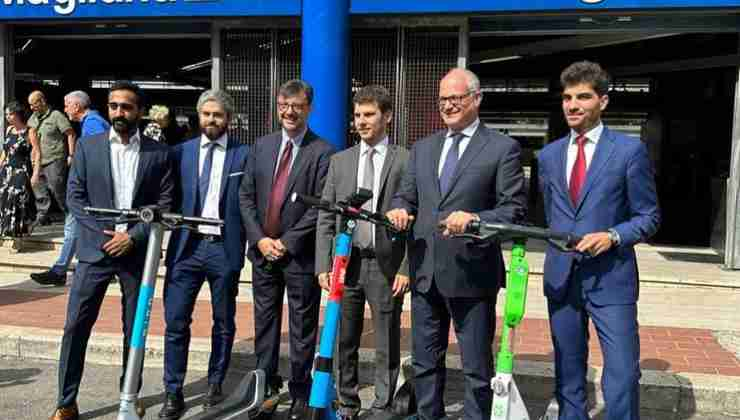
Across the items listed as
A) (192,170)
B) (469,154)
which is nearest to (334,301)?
(469,154)

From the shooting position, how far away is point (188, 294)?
4.39 m

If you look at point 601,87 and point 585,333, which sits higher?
point 601,87

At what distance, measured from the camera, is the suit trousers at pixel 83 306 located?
13.9 ft

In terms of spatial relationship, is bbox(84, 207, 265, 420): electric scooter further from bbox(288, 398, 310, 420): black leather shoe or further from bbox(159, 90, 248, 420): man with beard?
bbox(288, 398, 310, 420): black leather shoe

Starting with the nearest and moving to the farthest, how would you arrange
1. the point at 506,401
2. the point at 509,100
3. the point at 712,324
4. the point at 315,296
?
the point at 506,401 < the point at 315,296 < the point at 712,324 < the point at 509,100

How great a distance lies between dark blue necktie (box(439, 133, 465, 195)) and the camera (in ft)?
11.9

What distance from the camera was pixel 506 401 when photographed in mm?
3021

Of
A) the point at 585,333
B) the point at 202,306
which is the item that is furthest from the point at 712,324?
the point at 202,306

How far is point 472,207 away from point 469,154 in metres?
0.26

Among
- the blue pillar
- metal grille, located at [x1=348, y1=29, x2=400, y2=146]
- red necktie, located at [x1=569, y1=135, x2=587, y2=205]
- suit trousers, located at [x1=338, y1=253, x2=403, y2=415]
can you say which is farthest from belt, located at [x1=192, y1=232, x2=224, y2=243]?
metal grille, located at [x1=348, y1=29, x2=400, y2=146]

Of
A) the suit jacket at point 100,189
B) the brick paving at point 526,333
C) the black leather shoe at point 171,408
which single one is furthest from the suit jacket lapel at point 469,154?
the brick paving at point 526,333

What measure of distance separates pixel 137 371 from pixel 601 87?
8.30 ft

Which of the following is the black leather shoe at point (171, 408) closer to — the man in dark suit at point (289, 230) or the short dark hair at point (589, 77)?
the man in dark suit at point (289, 230)

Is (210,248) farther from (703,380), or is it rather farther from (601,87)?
(703,380)
